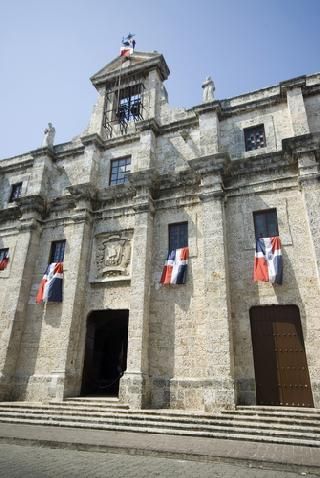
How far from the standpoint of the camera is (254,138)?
13.5 metres

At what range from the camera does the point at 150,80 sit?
17359mm

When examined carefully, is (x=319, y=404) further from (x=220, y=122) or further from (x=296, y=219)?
(x=220, y=122)

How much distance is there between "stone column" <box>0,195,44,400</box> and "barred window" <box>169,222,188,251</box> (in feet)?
22.7

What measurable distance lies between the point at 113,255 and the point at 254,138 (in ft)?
26.2

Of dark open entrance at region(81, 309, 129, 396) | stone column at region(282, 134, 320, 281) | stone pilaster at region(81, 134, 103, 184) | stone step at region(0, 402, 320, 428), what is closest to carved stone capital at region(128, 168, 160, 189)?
stone pilaster at region(81, 134, 103, 184)

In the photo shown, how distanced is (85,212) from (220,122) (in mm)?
7520

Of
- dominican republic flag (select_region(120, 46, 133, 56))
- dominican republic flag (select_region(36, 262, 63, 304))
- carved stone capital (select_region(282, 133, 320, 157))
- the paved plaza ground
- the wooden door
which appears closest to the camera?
the paved plaza ground

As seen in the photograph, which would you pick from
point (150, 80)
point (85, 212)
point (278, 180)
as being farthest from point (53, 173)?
point (278, 180)

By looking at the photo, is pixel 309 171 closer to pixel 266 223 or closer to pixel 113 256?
pixel 266 223

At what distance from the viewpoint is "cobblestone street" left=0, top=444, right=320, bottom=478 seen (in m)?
5.04

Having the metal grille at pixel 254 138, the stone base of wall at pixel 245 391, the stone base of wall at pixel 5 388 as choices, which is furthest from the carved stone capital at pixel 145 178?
the stone base of wall at pixel 5 388

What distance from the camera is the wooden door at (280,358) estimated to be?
31.2 feet

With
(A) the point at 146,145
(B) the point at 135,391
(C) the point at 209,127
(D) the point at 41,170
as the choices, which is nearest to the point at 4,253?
(D) the point at 41,170

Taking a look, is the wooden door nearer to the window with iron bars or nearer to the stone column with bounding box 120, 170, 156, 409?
the stone column with bounding box 120, 170, 156, 409
